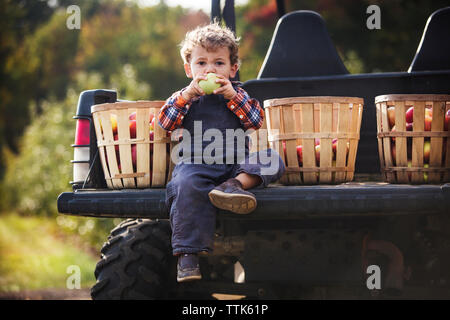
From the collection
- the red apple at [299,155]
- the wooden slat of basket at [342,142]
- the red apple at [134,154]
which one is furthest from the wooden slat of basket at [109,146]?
the wooden slat of basket at [342,142]

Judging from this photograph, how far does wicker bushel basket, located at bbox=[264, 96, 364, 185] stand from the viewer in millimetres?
3543

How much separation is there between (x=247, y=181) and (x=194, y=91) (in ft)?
1.98

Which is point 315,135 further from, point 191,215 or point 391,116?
point 191,215

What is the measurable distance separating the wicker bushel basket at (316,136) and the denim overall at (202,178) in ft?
0.63

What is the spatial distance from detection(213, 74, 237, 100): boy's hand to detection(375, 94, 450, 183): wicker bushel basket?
2.99 ft

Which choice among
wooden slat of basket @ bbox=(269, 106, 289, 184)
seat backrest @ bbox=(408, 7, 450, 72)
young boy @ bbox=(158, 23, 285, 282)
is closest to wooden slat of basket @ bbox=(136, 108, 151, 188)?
young boy @ bbox=(158, 23, 285, 282)

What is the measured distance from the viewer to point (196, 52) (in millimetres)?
3596

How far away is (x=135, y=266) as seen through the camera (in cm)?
389

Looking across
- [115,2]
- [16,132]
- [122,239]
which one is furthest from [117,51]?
[122,239]

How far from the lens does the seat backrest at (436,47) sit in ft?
14.6

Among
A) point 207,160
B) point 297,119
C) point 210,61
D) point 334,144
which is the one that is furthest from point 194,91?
point 334,144

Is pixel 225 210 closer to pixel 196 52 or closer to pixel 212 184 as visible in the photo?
pixel 212 184

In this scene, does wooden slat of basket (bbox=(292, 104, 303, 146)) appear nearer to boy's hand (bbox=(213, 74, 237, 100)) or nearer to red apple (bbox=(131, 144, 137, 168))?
boy's hand (bbox=(213, 74, 237, 100))

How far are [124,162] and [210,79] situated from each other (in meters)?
0.74
